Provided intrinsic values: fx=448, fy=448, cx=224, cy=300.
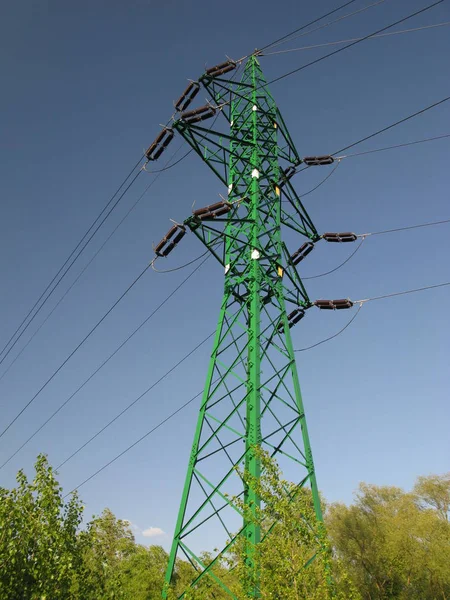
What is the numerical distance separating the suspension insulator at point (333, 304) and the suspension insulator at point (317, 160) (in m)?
7.30

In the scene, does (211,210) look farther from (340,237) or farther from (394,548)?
(394,548)

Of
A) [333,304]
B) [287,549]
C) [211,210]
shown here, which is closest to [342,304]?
[333,304]

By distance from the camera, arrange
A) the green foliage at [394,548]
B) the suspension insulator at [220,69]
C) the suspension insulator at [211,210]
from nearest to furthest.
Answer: the suspension insulator at [211,210]
the suspension insulator at [220,69]
the green foliage at [394,548]

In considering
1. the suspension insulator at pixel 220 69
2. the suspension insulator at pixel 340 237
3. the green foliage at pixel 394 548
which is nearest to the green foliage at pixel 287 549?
the suspension insulator at pixel 340 237

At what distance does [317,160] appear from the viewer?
22.0 m

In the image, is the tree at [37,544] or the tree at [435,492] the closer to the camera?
the tree at [37,544]

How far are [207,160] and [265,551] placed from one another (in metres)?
13.8

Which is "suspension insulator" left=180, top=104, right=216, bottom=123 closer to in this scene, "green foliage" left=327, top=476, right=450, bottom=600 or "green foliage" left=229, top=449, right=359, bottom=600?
"green foliage" left=229, top=449, right=359, bottom=600

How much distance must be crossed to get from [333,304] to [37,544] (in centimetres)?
1339

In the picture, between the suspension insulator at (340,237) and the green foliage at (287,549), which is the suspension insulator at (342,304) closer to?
the suspension insulator at (340,237)

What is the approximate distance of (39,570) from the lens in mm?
9984

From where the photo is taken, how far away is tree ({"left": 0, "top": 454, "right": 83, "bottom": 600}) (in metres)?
9.78

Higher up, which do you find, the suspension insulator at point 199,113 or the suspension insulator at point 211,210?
the suspension insulator at point 199,113

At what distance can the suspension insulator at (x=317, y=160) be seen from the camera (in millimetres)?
21884
